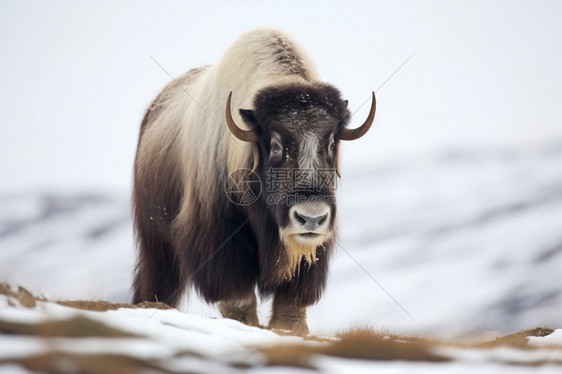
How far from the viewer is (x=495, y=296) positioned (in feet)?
143

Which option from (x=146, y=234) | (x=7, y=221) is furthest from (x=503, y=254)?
(x=146, y=234)

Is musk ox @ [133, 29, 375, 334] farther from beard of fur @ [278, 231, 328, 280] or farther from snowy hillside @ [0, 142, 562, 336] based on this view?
snowy hillside @ [0, 142, 562, 336]

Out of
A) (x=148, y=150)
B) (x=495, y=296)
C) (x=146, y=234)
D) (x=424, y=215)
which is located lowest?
(x=146, y=234)

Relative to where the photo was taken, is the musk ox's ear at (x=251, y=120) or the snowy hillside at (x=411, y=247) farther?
the snowy hillside at (x=411, y=247)

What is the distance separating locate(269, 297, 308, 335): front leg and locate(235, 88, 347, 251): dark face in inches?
31.1

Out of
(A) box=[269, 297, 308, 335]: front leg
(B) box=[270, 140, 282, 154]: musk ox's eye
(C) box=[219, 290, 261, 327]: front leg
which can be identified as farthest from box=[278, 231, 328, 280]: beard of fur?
(B) box=[270, 140, 282, 154]: musk ox's eye

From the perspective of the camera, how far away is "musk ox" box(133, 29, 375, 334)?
5832 millimetres

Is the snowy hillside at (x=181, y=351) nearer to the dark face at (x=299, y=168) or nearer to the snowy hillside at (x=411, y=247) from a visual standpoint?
the dark face at (x=299, y=168)

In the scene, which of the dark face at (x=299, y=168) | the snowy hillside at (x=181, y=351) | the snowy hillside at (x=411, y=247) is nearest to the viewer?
the snowy hillside at (x=181, y=351)

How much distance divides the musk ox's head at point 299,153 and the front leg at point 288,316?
452 millimetres

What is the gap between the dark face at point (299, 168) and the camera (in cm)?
563

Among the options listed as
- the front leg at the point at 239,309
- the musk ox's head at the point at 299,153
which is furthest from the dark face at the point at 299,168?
the front leg at the point at 239,309

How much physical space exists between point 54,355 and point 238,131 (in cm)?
336

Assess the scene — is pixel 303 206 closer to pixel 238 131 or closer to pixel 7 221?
pixel 238 131
